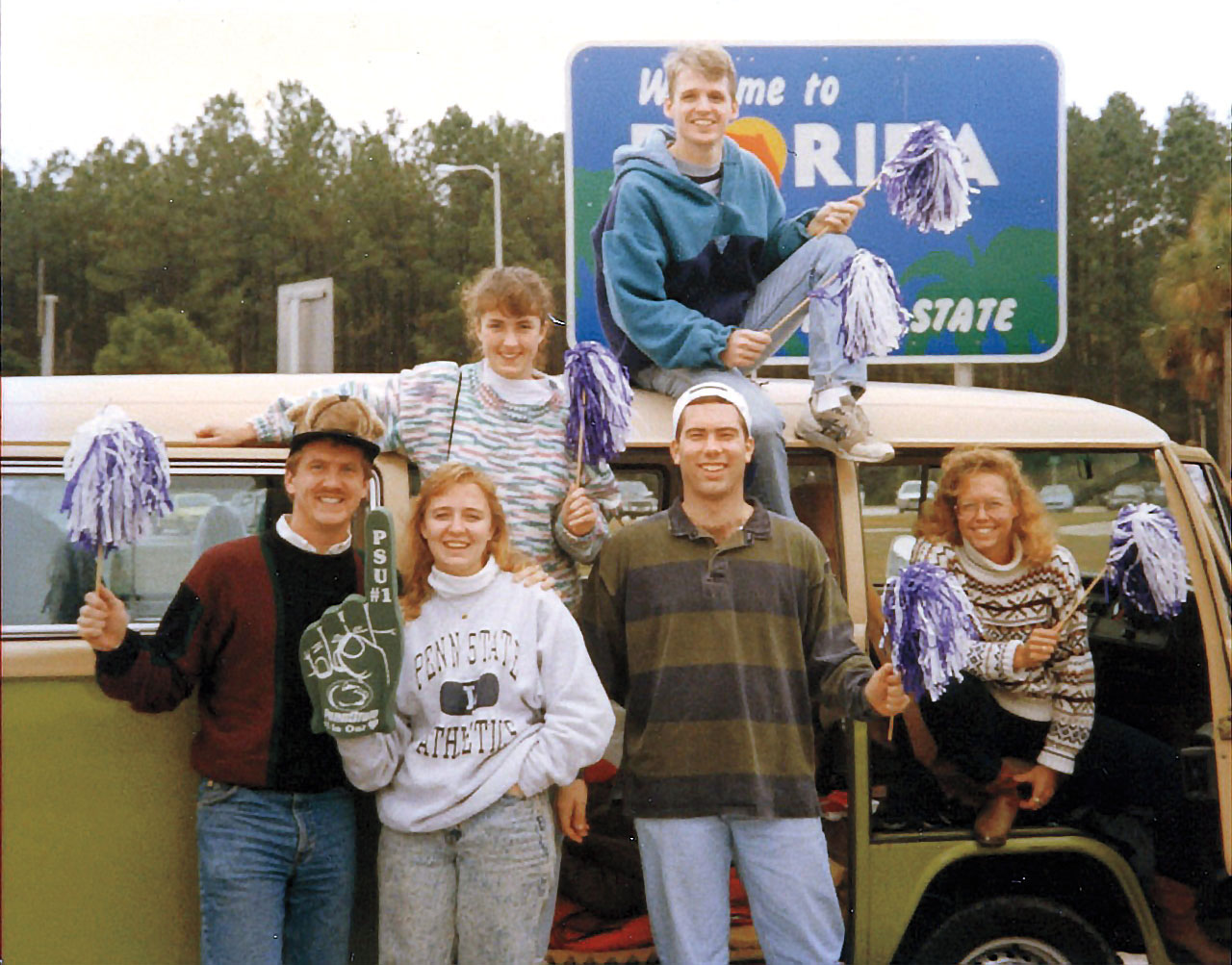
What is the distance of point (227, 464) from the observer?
3.18 metres

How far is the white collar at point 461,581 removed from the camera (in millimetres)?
2885

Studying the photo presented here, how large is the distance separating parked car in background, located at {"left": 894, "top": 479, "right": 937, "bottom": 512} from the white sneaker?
37 centimetres

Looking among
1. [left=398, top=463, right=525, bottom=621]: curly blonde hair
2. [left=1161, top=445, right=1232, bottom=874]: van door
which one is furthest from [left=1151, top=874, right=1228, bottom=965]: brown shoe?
[left=398, top=463, right=525, bottom=621]: curly blonde hair

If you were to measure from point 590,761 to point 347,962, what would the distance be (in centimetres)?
84

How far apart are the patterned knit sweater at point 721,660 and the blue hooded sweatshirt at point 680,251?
67 cm

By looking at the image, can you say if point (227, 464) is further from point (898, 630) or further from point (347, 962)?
point (898, 630)

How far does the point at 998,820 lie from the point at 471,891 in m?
1.60

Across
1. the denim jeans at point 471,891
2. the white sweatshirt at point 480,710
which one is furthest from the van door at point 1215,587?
the denim jeans at point 471,891

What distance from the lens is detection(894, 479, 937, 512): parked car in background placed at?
383 centimetres

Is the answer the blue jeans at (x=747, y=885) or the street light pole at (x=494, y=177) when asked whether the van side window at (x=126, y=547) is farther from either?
the street light pole at (x=494, y=177)

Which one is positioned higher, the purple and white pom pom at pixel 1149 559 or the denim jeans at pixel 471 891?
the purple and white pom pom at pixel 1149 559

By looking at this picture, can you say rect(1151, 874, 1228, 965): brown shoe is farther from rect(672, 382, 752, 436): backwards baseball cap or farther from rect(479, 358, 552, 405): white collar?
rect(479, 358, 552, 405): white collar

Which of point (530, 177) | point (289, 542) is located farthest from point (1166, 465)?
point (530, 177)

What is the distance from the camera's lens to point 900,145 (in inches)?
191
